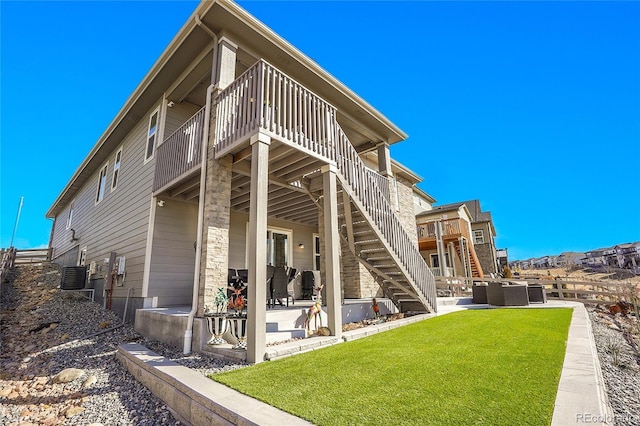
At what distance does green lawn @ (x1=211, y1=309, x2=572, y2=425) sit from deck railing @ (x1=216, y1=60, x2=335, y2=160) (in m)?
3.46

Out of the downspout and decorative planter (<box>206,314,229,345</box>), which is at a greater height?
the downspout

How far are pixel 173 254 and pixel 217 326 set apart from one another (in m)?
3.92

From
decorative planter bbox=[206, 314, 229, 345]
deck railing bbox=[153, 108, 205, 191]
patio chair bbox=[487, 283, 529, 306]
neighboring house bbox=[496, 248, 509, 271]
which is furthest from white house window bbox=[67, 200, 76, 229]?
neighboring house bbox=[496, 248, 509, 271]

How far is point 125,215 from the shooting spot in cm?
909

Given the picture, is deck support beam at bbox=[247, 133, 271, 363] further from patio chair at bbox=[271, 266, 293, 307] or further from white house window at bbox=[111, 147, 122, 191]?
white house window at bbox=[111, 147, 122, 191]

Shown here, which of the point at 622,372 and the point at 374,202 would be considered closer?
the point at 622,372

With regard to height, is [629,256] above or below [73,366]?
above

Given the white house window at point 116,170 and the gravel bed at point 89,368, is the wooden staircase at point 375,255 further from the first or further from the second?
the white house window at point 116,170

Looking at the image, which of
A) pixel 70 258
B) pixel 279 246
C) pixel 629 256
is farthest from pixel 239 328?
pixel 629 256

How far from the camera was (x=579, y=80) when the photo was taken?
23750mm

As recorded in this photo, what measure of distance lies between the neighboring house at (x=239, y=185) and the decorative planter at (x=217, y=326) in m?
0.20

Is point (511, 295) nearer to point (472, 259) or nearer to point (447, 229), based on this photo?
point (447, 229)

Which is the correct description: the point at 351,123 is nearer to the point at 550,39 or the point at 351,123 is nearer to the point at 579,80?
the point at 550,39

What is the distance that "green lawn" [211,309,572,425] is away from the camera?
2.17 m
